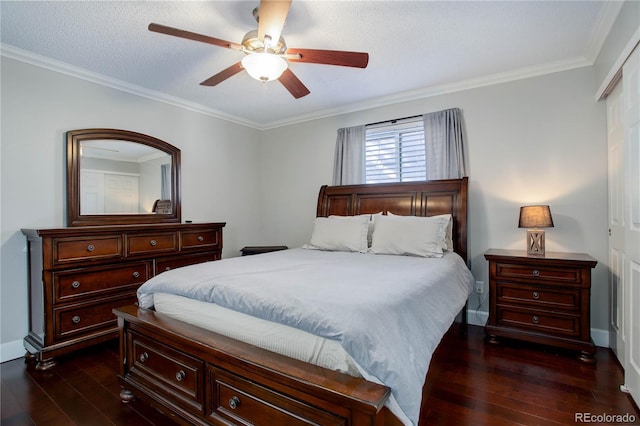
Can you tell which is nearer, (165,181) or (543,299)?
(543,299)

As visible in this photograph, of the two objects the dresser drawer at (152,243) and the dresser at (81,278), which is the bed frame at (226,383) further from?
the dresser drawer at (152,243)

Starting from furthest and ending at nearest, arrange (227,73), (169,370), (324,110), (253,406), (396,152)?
(324,110), (396,152), (227,73), (169,370), (253,406)

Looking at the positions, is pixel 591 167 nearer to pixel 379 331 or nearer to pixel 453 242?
pixel 453 242

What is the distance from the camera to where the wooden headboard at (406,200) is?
3.23 metres

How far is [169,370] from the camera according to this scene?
1.80 meters

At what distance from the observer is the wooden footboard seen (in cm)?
120

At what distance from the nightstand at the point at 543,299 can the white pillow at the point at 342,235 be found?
3.79 feet

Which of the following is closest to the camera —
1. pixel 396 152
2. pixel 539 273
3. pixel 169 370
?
pixel 169 370

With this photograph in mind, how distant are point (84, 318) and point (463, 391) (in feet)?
9.93

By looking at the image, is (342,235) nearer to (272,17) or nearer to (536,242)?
(536,242)

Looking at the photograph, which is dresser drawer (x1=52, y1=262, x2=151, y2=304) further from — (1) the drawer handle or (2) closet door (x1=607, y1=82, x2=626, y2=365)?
(2) closet door (x1=607, y1=82, x2=626, y2=365)

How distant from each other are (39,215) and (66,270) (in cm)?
63

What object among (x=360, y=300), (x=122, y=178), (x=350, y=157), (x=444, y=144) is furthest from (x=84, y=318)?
(x=444, y=144)

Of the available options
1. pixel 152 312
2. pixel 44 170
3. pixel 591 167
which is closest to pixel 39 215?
pixel 44 170
